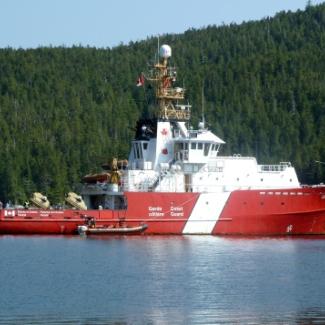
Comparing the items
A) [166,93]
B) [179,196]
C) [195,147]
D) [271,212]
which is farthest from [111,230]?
[271,212]

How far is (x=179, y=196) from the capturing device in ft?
164

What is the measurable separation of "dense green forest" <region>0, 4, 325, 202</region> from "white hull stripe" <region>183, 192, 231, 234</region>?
24.7m

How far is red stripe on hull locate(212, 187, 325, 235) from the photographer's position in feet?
165

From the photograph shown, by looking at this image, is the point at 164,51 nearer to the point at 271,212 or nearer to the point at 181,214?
the point at 181,214

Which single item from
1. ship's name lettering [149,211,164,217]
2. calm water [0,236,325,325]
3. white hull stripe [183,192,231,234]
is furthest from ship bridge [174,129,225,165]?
calm water [0,236,325,325]

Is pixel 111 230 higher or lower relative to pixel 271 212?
lower

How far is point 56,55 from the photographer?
139 m

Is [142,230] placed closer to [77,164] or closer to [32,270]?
[32,270]

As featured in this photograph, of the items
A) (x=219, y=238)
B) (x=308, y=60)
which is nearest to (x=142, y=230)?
(x=219, y=238)

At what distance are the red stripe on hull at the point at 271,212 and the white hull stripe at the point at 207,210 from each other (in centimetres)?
26

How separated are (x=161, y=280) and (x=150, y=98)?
249ft

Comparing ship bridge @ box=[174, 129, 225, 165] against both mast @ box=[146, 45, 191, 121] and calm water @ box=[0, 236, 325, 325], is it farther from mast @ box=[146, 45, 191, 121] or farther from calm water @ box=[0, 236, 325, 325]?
calm water @ box=[0, 236, 325, 325]

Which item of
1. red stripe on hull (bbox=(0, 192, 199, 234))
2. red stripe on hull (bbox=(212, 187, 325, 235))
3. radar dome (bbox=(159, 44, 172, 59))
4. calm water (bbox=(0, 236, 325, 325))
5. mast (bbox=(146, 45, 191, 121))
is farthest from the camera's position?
radar dome (bbox=(159, 44, 172, 59))

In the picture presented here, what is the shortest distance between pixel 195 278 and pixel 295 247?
1123cm
